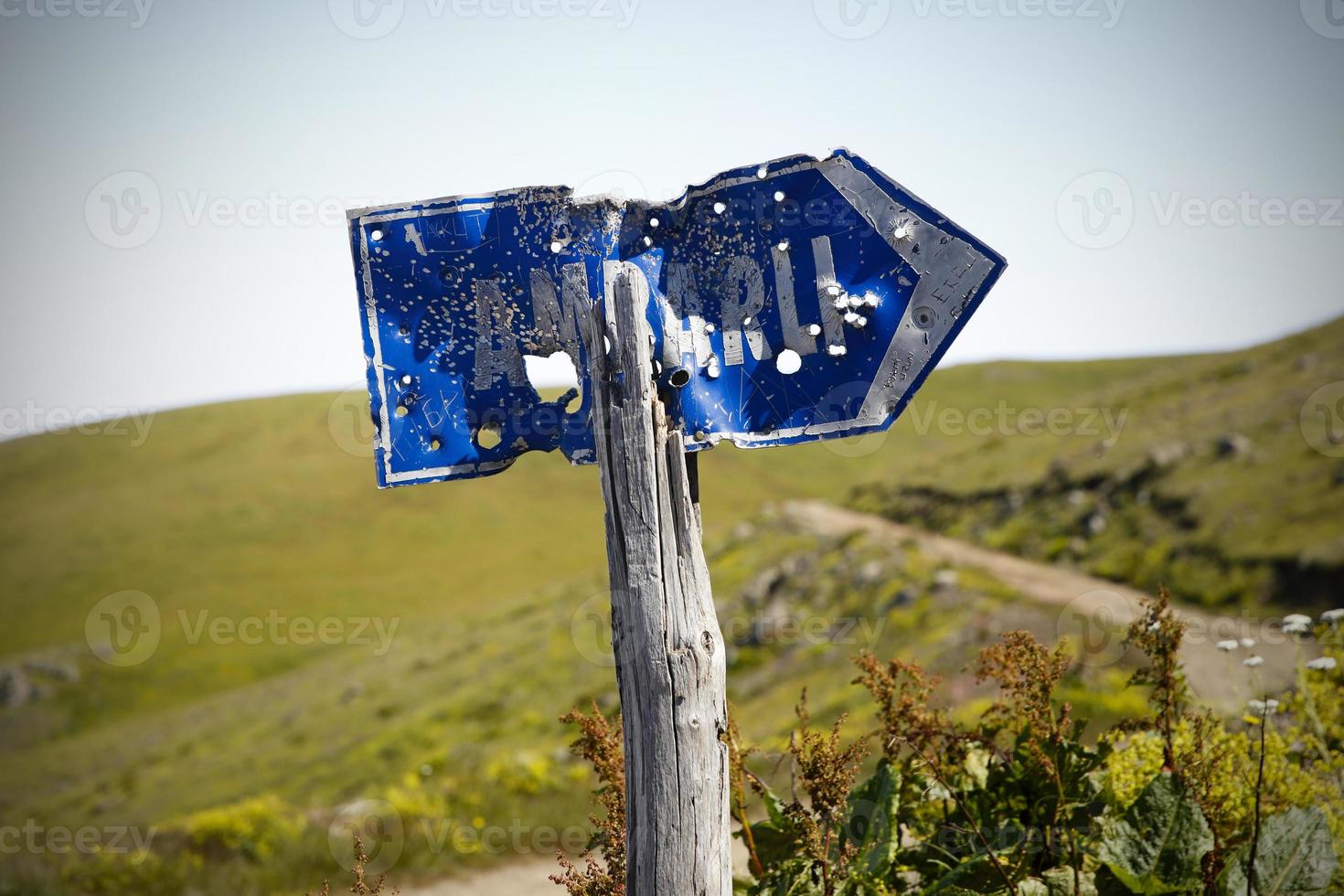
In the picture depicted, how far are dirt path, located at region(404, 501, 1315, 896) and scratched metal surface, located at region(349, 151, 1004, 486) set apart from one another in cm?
180

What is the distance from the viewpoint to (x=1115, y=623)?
13844 millimetres

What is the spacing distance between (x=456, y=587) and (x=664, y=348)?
2205 inches

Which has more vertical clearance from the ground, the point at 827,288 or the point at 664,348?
the point at 827,288

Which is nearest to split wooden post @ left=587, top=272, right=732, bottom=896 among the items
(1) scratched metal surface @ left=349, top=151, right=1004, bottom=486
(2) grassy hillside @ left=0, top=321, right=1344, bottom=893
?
(1) scratched metal surface @ left=349, top=151, right=1004, bottom=486

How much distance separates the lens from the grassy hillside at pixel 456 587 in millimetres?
15422

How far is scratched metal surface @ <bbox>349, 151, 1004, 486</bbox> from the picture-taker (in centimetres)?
268

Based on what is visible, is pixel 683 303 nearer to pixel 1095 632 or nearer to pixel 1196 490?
pixel 1095 632

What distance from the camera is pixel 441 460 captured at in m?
2.85

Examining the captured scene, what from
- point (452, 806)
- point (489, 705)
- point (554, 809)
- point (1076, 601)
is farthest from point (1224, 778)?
point (489, 705)

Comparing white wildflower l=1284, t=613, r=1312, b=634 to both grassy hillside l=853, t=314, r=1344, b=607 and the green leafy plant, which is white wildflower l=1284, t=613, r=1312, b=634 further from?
grassy hillside l=853, t=314, r=1344, b=607

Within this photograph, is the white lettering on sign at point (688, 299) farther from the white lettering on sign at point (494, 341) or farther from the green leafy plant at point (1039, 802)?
the green leafy plant at point (1039, 802)

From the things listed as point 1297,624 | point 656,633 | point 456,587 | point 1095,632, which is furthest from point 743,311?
point 456,587

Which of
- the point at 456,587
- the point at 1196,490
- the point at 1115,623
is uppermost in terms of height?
the point at 1196,490

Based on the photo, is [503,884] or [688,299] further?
[503,884]
